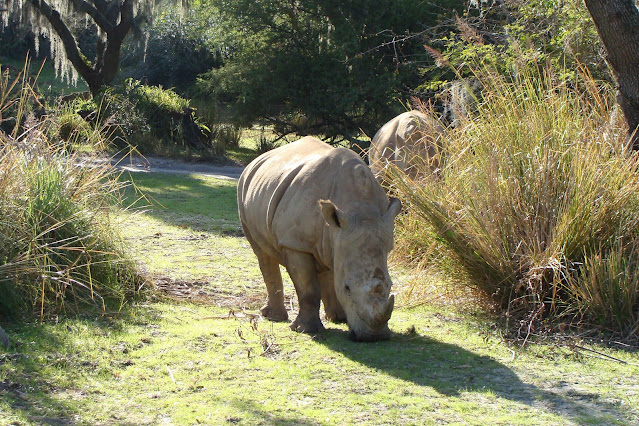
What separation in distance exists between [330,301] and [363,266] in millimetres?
1279

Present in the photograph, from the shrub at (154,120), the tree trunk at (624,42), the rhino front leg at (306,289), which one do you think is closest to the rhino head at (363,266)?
the rhino front leg at (306,289)

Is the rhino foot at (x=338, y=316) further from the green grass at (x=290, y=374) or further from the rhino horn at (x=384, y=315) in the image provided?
the rhino horn at (x=384, y=315)

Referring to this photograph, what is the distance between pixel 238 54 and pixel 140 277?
49.0ft

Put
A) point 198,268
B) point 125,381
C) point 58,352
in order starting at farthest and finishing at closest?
point 198,268
point 58,352
point 125,381

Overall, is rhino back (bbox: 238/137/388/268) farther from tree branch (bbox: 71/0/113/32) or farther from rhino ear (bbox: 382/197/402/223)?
tree branch (bbox: 71/0/113/32)

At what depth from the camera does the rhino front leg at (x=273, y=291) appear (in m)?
7.67

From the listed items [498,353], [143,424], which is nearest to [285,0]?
[498,353]

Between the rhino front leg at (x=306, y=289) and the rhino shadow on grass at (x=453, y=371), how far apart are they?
0.56 feet

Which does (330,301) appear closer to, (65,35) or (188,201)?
(188,201)

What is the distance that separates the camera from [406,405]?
5.20 meters

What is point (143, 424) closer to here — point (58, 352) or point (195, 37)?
point (58, 352)

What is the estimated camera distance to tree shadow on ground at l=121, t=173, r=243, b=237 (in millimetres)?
12555

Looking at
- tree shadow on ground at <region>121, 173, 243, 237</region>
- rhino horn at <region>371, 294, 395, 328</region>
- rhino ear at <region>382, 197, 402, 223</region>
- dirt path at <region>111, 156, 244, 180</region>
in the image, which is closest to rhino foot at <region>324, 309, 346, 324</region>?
rhino horn at <region>371, 294, 395, 328</region>

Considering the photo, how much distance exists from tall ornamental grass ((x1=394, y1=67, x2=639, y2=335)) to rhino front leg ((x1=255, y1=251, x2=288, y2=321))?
145 centimetres
